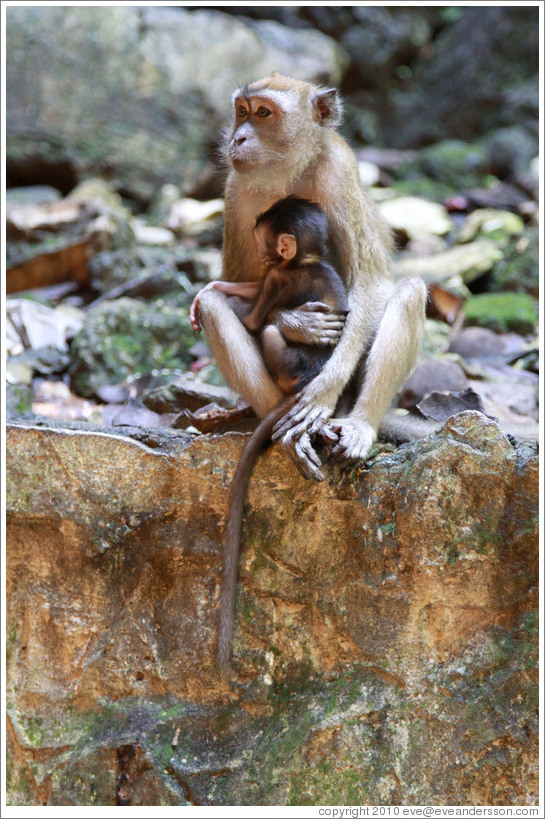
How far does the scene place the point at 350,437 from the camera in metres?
3.72

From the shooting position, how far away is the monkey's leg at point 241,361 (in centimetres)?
414

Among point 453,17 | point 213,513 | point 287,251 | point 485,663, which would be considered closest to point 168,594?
point 213,513

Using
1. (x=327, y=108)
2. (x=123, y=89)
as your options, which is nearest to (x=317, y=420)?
(x=327, y=108)

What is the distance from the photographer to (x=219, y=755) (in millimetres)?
3646

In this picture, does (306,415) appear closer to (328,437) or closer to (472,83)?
(328,437)

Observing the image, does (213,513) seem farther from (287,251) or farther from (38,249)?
(38,249)

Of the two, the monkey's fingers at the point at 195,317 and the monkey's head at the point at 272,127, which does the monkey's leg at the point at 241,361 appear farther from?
the monkey's head at the point at 272,127

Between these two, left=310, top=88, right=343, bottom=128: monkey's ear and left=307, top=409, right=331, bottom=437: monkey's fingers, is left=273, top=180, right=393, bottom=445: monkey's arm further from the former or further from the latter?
left=310, top=88, right=343, bottom=128: monkey's ear

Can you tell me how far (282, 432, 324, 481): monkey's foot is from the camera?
3586mm

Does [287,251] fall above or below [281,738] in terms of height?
above

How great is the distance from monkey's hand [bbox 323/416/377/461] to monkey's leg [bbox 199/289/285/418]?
39cm

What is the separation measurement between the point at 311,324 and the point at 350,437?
2.21 ft

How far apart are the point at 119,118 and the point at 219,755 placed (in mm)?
10525

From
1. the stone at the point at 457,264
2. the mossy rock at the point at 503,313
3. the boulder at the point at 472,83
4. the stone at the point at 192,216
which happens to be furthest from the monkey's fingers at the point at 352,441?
the boulder at the point at 472,83
